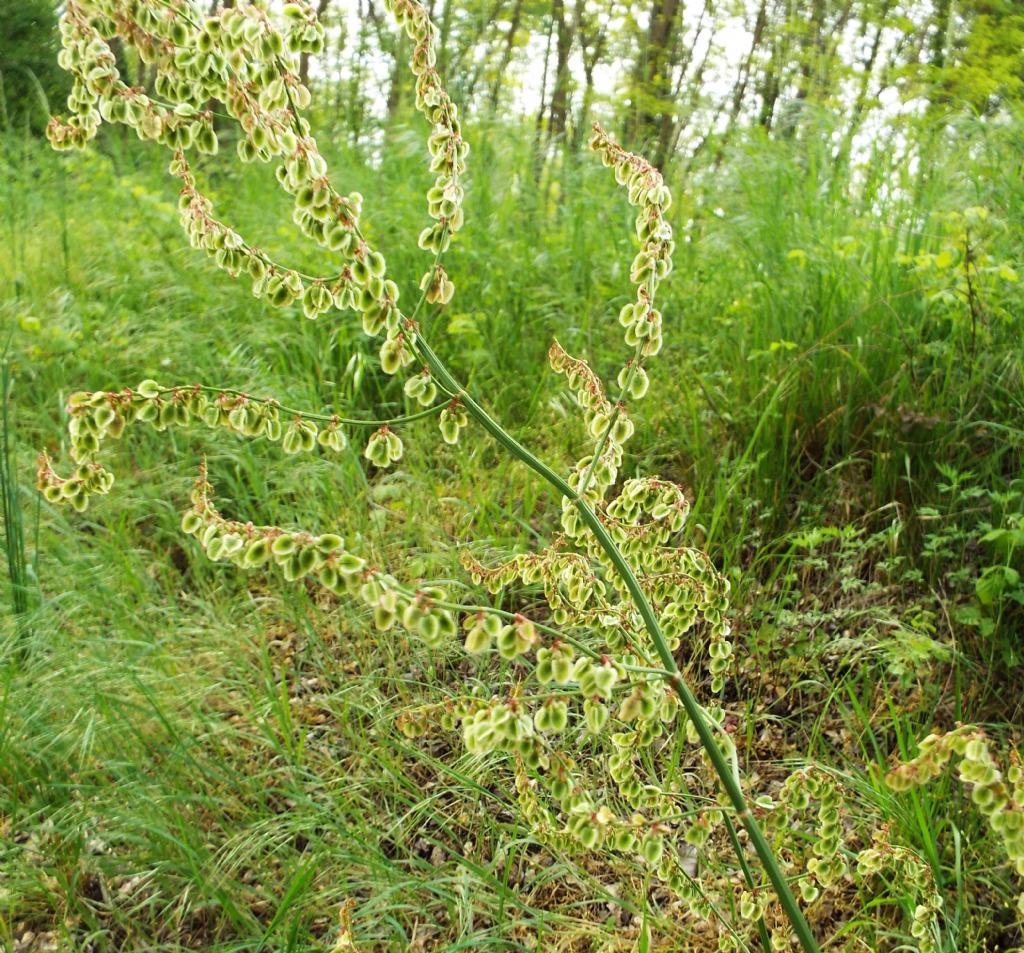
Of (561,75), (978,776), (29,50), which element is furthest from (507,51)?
(978,776)

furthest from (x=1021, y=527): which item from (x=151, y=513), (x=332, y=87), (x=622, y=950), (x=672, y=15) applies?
(x=332, y=87)

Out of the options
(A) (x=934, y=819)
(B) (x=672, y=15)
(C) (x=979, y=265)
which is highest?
(B) (x=672, y=15)

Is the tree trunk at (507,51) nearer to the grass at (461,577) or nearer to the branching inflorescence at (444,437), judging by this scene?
the grass at (461,577)

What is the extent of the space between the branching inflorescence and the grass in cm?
57

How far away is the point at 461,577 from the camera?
261 centimetres

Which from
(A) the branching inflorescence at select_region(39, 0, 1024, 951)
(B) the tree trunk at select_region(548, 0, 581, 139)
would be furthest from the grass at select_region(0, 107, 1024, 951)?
(B) the tree trunk at select_region(548, 0, 581, 139)

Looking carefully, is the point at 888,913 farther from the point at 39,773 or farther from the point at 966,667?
the point at 39,773

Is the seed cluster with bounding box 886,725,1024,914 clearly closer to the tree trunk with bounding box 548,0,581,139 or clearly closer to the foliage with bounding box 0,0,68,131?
the tree trunk with bounding box 548,0,581,139

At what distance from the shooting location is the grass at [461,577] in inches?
76.5

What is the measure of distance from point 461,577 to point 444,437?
4.51 ft

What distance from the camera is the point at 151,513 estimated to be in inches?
122

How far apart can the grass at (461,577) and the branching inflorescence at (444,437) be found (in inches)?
22.5

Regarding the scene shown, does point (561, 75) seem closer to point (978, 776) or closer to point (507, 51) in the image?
point (507, 51)

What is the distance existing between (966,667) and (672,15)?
214 inches
